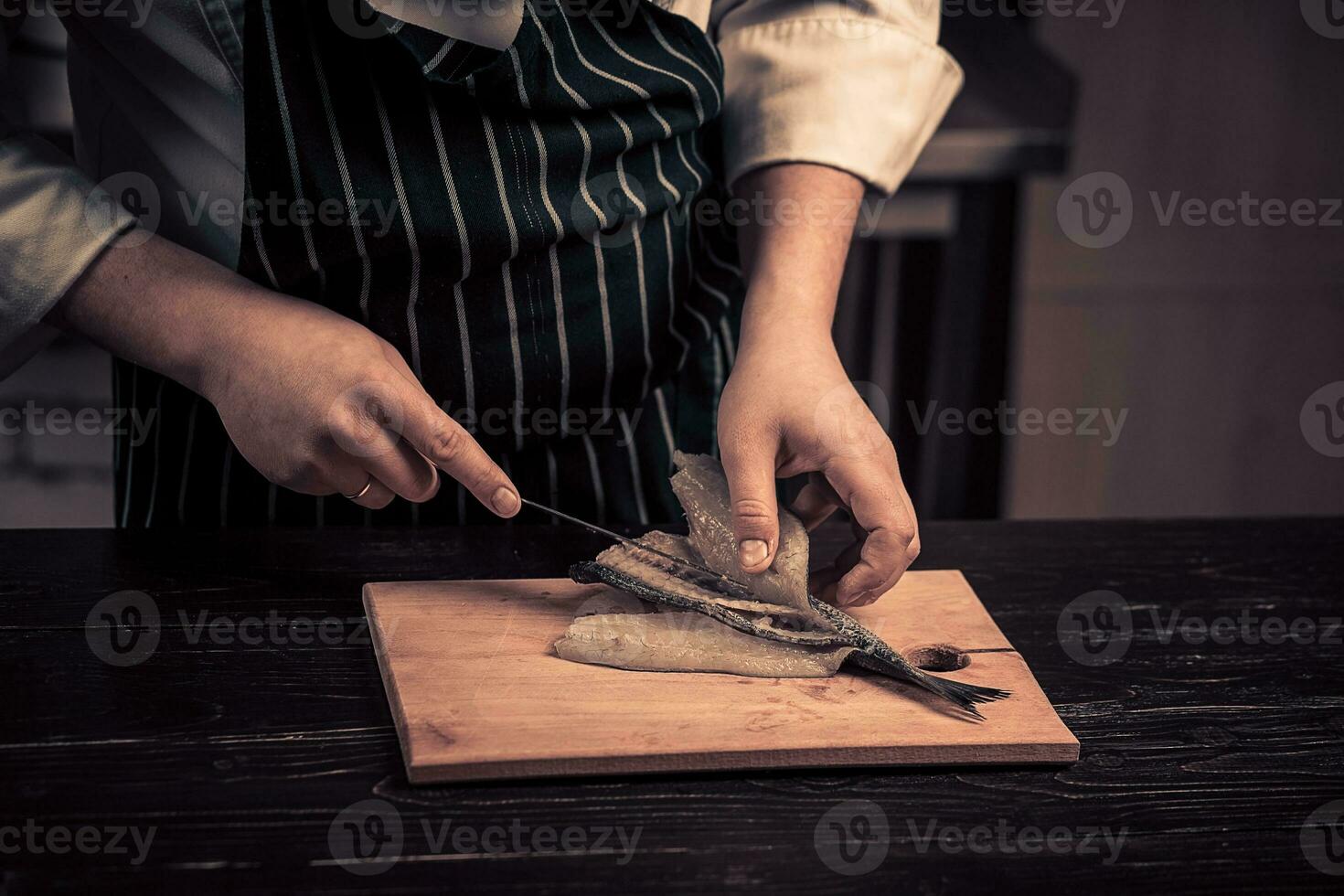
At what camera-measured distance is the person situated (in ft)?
3.85

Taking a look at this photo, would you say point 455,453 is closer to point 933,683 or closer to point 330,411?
point 330,411

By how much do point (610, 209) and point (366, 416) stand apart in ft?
1.18

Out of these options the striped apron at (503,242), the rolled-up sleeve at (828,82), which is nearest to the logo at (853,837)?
the striped apron at (503,242)

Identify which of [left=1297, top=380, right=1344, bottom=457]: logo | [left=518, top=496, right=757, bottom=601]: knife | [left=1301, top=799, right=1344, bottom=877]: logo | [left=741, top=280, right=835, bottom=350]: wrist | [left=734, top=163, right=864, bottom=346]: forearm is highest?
[left=734, top=163, right=864, bottom=346]: forearm

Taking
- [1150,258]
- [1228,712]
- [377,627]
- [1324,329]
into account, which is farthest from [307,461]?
[1324,329]

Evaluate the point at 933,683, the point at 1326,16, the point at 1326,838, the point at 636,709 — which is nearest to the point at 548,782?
the point at 636,709

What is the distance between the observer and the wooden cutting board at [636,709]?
91cm

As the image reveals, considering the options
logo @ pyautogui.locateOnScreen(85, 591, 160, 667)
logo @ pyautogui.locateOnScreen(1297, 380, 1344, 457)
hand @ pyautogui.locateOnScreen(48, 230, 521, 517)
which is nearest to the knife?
hand @ pyautogui.locateOnScreen(48, 230, 521, 517)

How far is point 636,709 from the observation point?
0.98 metres

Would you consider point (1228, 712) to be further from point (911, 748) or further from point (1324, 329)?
point (1324, 329)

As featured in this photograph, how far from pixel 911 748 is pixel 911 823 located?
0.08m

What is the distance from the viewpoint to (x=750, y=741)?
926 millimetres

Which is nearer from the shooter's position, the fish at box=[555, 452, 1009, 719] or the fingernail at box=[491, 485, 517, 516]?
the fish at box=[555, 452, 1009, 719]

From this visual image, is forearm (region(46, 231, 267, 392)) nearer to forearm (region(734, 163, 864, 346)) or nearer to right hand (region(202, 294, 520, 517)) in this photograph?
right hand (region(202, 294, 520, 517))
